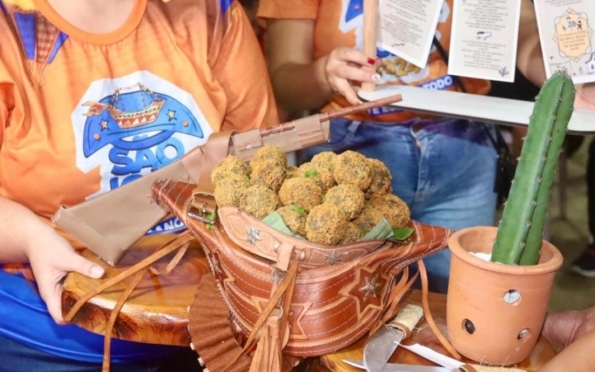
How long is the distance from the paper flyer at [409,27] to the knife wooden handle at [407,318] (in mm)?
578

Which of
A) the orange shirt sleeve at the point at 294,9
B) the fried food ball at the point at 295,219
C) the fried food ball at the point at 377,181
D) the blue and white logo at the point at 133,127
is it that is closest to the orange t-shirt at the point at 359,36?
the orange shirt sleeve at the point at 294,9

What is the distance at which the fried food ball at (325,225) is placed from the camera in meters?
0.83

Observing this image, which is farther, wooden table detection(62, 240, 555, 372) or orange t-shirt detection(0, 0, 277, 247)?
orange t-shirt detection(0, 0, 277, 247)

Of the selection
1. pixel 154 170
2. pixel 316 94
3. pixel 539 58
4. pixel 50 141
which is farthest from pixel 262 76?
pixel 539 58

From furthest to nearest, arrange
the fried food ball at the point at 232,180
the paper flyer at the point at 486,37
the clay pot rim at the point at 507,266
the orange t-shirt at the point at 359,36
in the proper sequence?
1. the orange t-shirt at the point at 359,36
2. the paper flyer at the point at 486,37
3. the fried food ball at the point at 232,180
4. the clay pot rim at the point at 507,266

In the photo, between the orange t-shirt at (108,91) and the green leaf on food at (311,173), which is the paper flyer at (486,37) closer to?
the orange t-shirt at (108,91)

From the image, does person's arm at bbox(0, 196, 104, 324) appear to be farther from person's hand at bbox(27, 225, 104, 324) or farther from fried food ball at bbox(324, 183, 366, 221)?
fried food ball at bbox(324, 183, 366, 221)

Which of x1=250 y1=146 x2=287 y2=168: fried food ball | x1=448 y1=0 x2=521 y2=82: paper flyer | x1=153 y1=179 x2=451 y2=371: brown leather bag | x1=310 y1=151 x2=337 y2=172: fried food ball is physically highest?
x1=448 y1=0 x2=521 y2=82: paper flyer

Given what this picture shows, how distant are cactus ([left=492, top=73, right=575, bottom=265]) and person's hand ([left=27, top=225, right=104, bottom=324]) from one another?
23.6 inches

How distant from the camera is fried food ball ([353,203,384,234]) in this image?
2.91 ft

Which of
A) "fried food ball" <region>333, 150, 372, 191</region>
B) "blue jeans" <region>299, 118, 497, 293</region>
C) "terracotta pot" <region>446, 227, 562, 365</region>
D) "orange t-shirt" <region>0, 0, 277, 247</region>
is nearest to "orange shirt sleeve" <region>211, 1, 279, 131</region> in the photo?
"orange t-shirt" <region>0, 0, 277, 247</region>

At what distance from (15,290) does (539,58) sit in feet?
3.47

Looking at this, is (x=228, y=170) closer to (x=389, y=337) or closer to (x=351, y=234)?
(x=351, y=234)

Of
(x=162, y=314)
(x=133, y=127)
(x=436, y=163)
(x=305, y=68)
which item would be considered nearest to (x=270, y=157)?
(x=162, y=314)
